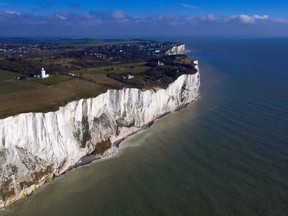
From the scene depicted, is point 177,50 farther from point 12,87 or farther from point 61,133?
point 61,133

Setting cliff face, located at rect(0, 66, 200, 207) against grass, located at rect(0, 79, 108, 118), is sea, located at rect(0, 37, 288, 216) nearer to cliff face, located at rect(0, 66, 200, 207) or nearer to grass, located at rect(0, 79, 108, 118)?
cliff face, located at rect(0, 66, 200, 207)

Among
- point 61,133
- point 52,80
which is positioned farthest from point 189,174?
point 52,80

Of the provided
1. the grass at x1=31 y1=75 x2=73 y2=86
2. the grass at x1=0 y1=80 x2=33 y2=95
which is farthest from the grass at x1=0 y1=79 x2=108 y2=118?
the grass at x1=0 y1=80 x2=33 y2=95

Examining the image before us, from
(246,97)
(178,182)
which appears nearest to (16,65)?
(246,97)

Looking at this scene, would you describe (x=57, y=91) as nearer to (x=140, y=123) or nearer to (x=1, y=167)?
(x=140, y=123)

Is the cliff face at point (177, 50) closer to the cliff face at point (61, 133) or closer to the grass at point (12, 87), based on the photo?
the cliff face at point (61, 133)
